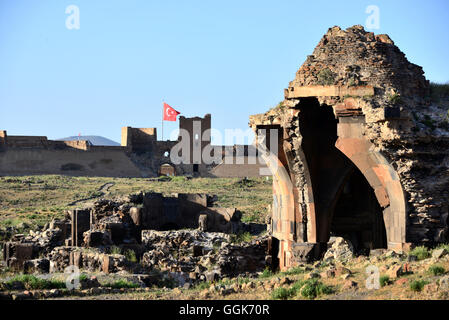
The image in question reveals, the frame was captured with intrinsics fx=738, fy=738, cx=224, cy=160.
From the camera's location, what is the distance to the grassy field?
2800 cm

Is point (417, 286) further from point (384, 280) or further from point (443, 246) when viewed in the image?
point (443, 246)

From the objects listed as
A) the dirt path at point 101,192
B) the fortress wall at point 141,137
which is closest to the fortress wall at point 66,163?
the fortress wall at point 141,137

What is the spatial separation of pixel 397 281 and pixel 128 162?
40558 mm

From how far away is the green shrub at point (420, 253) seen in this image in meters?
11.6

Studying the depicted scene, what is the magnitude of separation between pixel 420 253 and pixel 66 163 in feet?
124

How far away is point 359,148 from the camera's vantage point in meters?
13.3

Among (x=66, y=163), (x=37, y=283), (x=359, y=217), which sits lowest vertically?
(x=37, y=283)

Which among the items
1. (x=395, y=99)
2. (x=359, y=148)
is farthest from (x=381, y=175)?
(x=395, y=99)

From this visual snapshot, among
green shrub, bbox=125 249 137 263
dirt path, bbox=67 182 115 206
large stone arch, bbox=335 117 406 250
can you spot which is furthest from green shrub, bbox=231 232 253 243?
dirt path, bbox=67 182 115 206

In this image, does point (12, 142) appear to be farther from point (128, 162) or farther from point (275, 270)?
point (275, 270)

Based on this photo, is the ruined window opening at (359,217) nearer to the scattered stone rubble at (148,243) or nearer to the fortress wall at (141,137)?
the scattered stone rubble at (148,243)

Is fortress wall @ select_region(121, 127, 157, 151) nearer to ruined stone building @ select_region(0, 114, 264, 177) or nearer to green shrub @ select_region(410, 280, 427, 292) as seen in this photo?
ruined stone building @ select_region(0, 114, 264, 177)

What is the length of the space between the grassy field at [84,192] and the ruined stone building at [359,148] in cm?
852
